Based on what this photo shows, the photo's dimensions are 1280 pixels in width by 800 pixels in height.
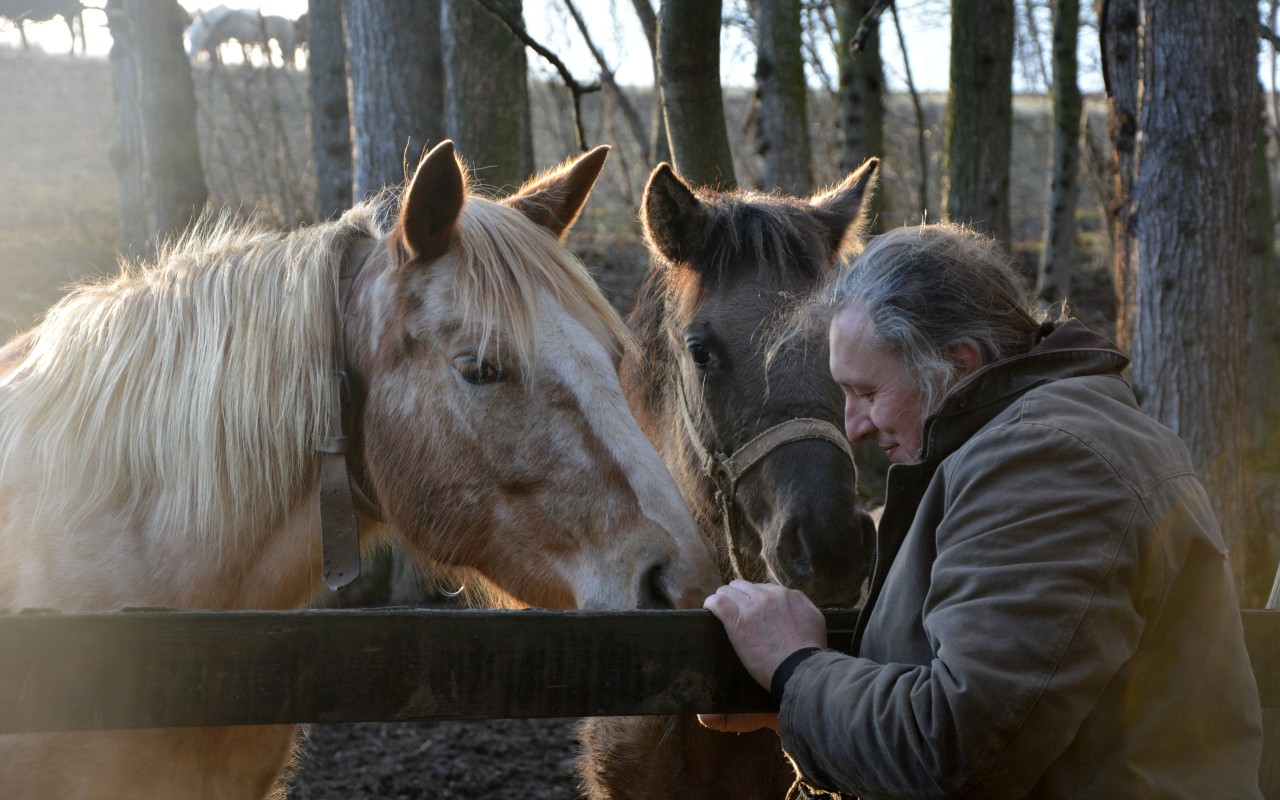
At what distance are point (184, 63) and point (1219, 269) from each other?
23.1 feet

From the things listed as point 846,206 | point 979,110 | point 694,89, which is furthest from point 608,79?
point 846,206

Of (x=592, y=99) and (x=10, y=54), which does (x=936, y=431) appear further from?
(x=10, y=54)

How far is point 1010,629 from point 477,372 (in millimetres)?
1367

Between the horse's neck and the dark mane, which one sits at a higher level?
the dark mane

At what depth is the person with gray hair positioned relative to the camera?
1.43 m

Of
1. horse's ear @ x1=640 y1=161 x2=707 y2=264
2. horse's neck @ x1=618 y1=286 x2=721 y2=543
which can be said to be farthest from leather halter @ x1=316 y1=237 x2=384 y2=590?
horse's ear @ x1=640 y1=161 x2=707 y2=264

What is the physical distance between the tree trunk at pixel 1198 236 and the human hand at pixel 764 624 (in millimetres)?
3866

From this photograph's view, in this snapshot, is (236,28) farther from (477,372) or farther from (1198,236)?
(477,372)

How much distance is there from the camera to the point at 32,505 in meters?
2.36

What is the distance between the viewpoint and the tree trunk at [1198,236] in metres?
4.61

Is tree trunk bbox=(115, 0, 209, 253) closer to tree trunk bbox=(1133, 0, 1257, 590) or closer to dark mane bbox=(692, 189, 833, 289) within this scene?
dark mane bbox=(692, 189, 833, 289)

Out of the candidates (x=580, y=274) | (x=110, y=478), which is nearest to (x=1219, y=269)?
(x=580, y=274)

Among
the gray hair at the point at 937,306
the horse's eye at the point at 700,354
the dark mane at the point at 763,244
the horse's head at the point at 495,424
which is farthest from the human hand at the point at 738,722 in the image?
the dark mane at the point at 763,244

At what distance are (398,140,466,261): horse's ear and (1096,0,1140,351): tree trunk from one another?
390cm
